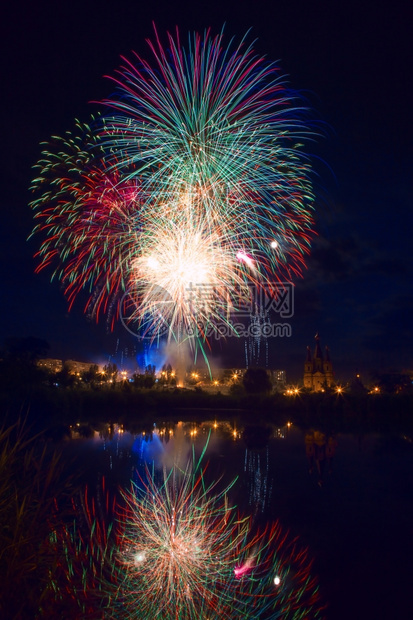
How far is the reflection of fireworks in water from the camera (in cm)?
420

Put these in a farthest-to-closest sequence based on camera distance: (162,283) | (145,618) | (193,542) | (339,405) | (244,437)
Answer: (339,405) < (244,437) < (162,283) < (193,542) < (145,618)

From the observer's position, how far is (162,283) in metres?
14.8

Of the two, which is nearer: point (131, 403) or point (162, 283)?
point (162, 283)

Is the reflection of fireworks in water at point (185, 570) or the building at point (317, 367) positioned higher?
the building at point (317, 367)

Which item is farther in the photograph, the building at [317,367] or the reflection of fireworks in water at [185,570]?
the building at [317,367]

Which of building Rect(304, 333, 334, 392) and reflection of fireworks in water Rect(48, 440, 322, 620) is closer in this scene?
reflection of fireworks in water Rect(48, 440, 322, 620)

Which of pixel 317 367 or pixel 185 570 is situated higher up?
pixel 317 367

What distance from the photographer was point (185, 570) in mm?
4957

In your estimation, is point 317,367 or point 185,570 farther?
point 317,367

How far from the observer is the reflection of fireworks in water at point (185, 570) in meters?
4.20

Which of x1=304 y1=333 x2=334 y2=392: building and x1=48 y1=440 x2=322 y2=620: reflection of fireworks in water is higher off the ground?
x1=304 y1=333 x2=334 y2=392: building

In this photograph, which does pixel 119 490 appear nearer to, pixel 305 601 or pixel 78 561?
pixel 78 561

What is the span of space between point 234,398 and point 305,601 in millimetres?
28506

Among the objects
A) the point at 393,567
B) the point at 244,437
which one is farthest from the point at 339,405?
the point at 393,567
